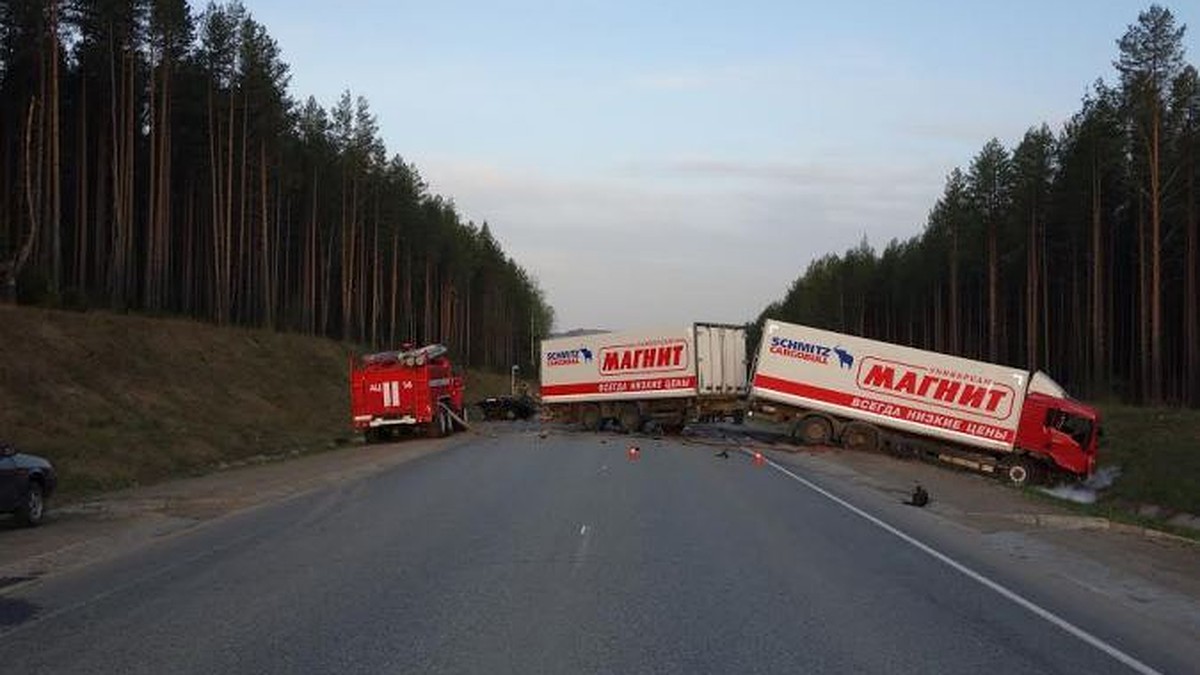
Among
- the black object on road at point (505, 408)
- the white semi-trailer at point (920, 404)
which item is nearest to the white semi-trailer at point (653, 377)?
the white semi-trailer at point (920, 404)

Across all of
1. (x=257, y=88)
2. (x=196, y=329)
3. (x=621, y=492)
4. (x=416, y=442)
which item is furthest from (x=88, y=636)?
(x=257, y=88)

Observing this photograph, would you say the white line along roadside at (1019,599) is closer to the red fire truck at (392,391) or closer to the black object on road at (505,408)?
the red fire truck at (392,391)

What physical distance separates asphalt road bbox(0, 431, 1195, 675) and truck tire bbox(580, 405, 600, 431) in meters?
31.6

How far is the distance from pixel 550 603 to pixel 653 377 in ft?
120

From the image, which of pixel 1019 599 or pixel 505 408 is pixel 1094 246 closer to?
pixel 505 408

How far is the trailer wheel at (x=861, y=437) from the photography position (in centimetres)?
3709

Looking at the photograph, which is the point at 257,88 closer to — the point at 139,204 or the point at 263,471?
the point at 139,204

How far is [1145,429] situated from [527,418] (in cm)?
3191

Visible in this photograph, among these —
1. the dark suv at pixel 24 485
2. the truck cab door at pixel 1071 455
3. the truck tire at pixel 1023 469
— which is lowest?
the truck tire at pixel 1023 469

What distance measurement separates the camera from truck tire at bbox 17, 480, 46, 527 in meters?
16.5

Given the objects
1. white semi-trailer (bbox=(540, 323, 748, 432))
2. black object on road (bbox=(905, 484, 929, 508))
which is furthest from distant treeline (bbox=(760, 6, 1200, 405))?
black object on road (bbox=(905, 484, 929, 508))

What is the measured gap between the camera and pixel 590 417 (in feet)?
162

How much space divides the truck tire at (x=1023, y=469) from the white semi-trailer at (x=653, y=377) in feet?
42.7

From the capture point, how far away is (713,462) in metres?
29.5
